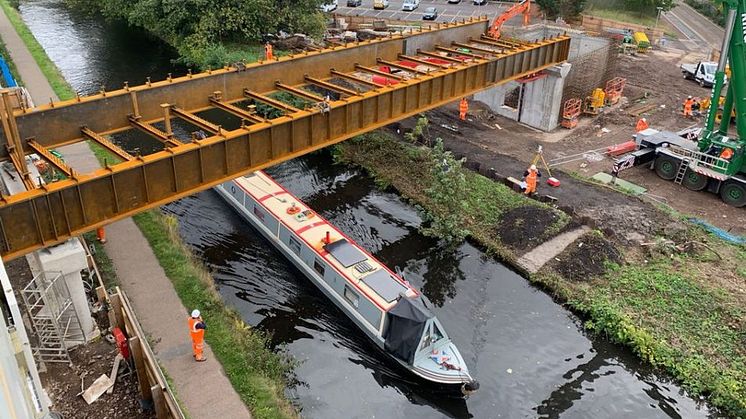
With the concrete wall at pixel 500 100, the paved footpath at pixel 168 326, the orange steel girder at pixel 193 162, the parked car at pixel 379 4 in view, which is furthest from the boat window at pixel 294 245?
the parked car at pixel 379 4

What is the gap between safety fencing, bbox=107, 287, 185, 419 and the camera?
10.8 meters

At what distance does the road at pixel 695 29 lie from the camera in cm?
4916

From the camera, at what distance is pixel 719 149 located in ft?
76.0

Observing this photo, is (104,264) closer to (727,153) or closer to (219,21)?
(727,153)

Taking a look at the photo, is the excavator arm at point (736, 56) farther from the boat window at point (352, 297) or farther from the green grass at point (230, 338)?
the green grass at point (230, 338)

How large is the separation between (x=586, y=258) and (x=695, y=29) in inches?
1917

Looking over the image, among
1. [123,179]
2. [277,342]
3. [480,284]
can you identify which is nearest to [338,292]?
[277,342]

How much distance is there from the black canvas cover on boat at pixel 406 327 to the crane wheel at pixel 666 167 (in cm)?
1549

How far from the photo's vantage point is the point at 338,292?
53.1 ft

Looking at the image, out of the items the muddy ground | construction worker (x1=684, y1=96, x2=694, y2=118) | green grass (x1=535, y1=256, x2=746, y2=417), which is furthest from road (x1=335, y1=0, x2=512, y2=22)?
the muddy ground

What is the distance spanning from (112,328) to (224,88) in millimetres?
7944

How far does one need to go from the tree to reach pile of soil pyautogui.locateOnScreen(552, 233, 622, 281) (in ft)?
11.3

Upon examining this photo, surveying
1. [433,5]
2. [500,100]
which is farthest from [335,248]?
[433,5]

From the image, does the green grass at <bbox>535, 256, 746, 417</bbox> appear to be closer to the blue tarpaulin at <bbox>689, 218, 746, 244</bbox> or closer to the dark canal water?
the dark canal water
